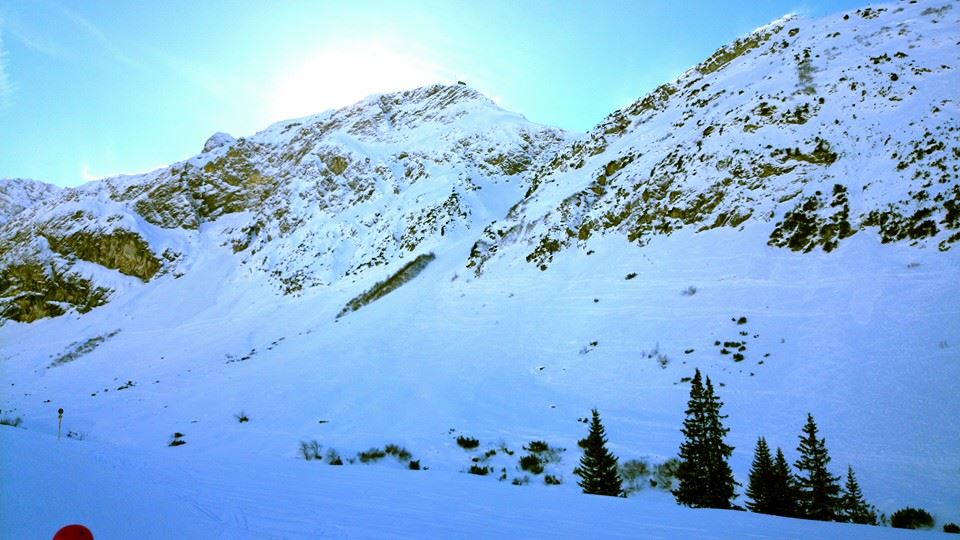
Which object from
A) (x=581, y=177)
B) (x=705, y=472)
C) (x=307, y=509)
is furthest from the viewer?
(x=581, y=177)

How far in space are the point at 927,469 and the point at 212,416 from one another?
21481 millimetres

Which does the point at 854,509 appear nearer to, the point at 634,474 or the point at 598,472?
the point at 634,474

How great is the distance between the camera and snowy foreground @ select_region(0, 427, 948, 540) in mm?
4832

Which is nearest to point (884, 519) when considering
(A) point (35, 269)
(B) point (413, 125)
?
(B) point (413, 125)

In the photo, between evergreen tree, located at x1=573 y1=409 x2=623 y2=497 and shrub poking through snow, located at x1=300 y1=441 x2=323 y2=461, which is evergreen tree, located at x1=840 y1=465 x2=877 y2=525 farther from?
shrub poking through snow, located at x1=300 y1=441 x2=323 y2=461

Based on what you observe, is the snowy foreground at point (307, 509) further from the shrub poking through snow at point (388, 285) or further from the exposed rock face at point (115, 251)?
the exposed rock face at point (115, 251)

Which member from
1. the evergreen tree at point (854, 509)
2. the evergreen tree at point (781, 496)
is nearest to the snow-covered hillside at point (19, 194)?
the evergreen tree at point (781, 496)

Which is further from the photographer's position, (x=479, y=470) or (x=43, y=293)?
(x=43, y=293)

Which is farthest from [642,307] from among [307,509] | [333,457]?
[307,509]

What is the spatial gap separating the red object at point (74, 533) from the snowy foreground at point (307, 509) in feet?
7.95

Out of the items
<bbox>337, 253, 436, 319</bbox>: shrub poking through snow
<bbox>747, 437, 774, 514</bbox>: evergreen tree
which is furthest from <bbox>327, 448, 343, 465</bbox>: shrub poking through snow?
<bbox>337, 253, 436, 319</bbox>: shrub poking through snow

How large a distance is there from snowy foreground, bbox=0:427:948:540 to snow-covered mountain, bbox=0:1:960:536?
8.50ft

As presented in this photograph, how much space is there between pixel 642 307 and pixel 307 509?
17.0m

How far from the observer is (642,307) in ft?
67.1
